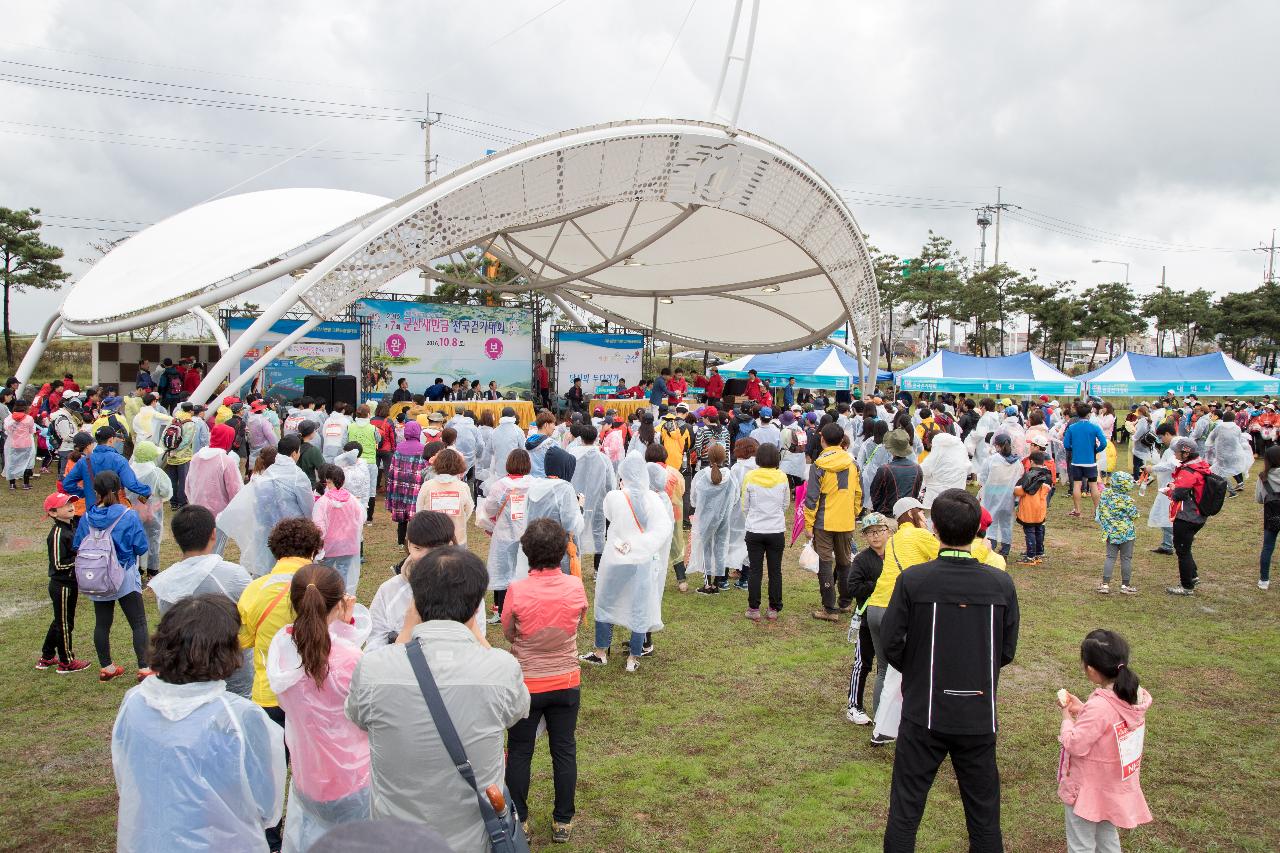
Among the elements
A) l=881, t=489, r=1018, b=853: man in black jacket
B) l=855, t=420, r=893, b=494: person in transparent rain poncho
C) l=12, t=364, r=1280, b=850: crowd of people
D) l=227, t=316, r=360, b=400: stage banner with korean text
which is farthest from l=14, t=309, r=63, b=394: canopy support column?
l=881, t=489, r=1018, b=853: man in black jacket

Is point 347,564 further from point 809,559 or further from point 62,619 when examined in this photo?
point 809,559

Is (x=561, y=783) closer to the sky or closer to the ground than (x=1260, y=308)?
closer to the ground

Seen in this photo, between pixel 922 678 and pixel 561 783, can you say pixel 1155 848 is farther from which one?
pixel 561 783

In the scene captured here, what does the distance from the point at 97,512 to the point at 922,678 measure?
500cm

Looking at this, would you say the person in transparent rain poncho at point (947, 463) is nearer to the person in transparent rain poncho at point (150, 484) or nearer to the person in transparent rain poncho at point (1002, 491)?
the person in transparent rain poncho at point (1002, 491)

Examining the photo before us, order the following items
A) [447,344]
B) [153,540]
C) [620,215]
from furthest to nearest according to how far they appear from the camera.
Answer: [447,344] < [620,215] < [153,540]

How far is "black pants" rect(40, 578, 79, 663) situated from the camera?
555 centimetres

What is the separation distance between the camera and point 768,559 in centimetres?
697

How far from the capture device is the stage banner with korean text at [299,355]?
18.5 meters

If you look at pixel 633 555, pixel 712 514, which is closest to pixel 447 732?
pixel 633 555

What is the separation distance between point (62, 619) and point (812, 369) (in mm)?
23129

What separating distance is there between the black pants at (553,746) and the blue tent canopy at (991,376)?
2056cm

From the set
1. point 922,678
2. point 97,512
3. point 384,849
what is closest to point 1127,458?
point 922,678

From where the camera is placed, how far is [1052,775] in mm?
4602
